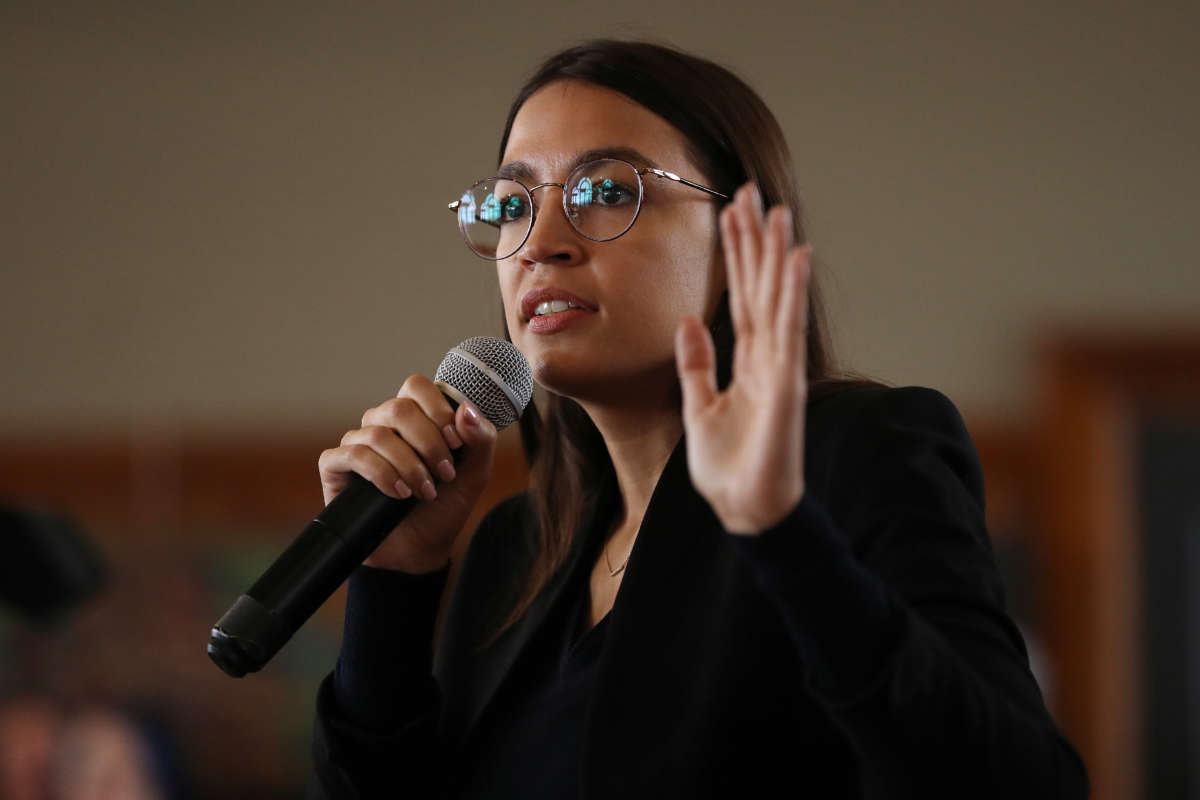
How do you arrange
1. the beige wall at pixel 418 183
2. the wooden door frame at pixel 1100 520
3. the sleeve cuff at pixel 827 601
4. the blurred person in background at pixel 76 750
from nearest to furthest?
the sleeve cuff at pixel 827 601 → the blurred person in background at pixel 76 750 → the wooden door frame at pixel 1100 520 → the beige wall at pixel 418 183

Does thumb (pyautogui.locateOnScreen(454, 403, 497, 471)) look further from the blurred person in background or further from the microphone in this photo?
the blurred person in background

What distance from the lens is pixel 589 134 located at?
129 centimetres

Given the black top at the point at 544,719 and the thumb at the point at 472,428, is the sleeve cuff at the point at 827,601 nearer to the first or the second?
the black top at the point at 544,719

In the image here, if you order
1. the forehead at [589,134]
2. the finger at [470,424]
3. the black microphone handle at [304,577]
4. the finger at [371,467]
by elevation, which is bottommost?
the black microphone handle at [304,577]

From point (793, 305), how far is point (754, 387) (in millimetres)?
58

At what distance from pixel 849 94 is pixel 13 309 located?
2.71 metres

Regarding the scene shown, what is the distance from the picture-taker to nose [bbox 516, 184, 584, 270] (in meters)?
1.24

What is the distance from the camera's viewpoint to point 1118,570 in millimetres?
3875

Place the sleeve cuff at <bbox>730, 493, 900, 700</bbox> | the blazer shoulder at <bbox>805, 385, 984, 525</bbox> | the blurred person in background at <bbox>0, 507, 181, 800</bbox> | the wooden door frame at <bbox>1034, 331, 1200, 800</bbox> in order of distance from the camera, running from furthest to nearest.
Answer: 1. the wooden door frame at <bbox>1034, 331, 1200, 800</bbox>
2. the blurred person in background at <bbox>0, 507, 181, 800</bbox>
3. the blazer shoulder at <bbox>805, 385, 984, 525</bbox>
4. the sleeve cuff at <bbox>730, 493, 900, 700</bbox>

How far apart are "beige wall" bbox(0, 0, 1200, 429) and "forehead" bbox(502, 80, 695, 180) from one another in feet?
8.84

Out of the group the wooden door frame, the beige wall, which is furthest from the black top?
the wooden door frame

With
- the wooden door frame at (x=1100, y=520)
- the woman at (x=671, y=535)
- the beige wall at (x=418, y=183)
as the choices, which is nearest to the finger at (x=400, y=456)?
the woman at (x=671, y=535)

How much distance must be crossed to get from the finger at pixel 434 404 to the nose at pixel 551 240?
15cm

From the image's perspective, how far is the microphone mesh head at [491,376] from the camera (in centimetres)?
125
